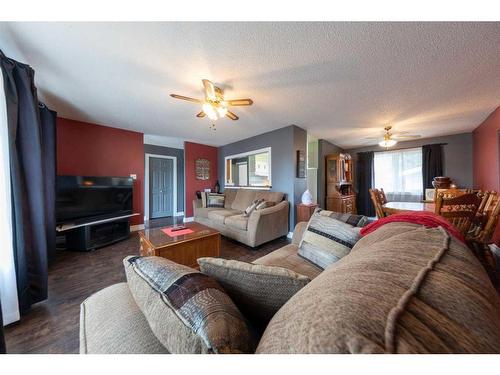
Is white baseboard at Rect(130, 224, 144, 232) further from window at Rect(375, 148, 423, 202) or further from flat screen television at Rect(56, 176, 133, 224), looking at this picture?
window at Rect(375, 148, 423, 202)

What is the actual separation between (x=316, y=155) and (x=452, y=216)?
3214 millimetres

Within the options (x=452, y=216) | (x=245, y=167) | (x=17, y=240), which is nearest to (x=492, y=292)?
(x=452, y=216)

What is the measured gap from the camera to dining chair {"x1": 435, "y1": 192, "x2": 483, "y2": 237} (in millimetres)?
1669

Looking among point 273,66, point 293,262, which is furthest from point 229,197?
point 293,262

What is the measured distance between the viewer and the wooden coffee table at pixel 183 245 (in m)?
1.80

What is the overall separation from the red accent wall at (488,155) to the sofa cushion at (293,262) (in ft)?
10.9

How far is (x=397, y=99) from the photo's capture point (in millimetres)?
2305

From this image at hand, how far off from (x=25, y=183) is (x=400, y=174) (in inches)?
266

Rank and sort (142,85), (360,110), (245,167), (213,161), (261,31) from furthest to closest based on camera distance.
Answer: (213,161), (245,167), (360,110), (142,85), (261,31)

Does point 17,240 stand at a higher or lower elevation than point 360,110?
lower

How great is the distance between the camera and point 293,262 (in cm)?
129

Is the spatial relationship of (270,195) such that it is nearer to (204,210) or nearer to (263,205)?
(263,205)

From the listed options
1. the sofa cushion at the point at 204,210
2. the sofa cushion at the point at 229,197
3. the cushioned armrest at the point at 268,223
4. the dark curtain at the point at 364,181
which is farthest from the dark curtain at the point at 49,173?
the dark curtain at the point at 364,181

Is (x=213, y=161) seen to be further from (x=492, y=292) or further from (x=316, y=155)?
(x=492, y=292)
